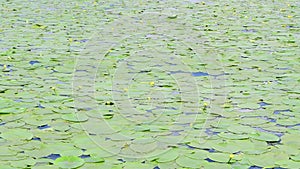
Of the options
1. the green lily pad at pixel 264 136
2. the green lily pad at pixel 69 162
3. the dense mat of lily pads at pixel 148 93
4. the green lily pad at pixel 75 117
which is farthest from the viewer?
the green lily pad at pixel 75 117

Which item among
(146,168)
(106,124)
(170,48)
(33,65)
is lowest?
(146,168)

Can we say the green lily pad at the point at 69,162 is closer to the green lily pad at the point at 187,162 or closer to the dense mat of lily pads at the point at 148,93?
the dense mat of lily pads at the point at 148,93

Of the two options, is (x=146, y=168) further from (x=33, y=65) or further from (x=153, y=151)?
(x=33, y=65)

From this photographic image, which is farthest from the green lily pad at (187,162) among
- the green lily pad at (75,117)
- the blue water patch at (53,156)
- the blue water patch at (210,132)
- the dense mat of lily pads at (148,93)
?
the green lily pad at (75,117)

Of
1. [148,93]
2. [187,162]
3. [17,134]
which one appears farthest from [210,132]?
[17,134]

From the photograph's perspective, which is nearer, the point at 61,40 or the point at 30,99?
the point at 30,99

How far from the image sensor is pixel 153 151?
184 centimetres

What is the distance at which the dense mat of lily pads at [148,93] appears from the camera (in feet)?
5.96

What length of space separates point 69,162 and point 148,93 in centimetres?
85

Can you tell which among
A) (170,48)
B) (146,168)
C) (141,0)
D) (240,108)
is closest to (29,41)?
(170,48)

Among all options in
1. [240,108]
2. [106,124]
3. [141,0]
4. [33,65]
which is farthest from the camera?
[141,0]

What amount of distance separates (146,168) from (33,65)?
4.83 ft

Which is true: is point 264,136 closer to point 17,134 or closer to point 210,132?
point 210,132

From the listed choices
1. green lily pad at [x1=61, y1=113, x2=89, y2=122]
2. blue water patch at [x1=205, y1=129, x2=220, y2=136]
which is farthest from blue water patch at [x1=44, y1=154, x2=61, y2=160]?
blue water patch at [x1=205, y1=129, x2=220, y2=136]
